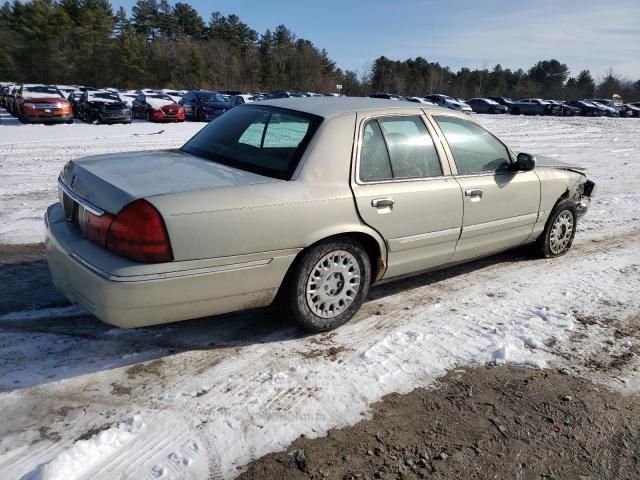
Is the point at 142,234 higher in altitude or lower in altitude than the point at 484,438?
higher

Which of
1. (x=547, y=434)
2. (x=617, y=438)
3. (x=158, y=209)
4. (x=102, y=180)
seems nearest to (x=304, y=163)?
(x=158, y=209)

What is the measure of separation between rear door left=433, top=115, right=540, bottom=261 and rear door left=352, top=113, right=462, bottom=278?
15 centimetres

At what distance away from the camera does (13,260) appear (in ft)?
15.8

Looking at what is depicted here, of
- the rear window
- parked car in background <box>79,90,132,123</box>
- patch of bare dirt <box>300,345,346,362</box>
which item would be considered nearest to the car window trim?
the rear window

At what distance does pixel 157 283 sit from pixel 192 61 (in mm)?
69900

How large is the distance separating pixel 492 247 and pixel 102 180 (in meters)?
3.30

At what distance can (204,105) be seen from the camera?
2338cm

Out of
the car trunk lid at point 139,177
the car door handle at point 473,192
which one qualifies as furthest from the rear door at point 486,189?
the car trunk lid at point 139,177

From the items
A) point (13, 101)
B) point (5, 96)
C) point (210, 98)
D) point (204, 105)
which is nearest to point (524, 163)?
point (204, 105)

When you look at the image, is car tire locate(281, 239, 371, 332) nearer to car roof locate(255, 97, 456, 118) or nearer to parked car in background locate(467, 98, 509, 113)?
car roof locate(255, 97, 456, 118)

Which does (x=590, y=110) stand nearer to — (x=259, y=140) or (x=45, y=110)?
(x=45, y=110)

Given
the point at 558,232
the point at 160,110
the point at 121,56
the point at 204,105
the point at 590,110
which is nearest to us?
the point at 558,232

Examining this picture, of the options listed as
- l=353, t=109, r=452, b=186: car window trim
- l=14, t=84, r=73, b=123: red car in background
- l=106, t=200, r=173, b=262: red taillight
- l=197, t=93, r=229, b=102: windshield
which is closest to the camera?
l=106, t=200, r=173, b=262: red taillight

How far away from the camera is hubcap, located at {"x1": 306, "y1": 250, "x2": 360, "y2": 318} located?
3490 millimetres
